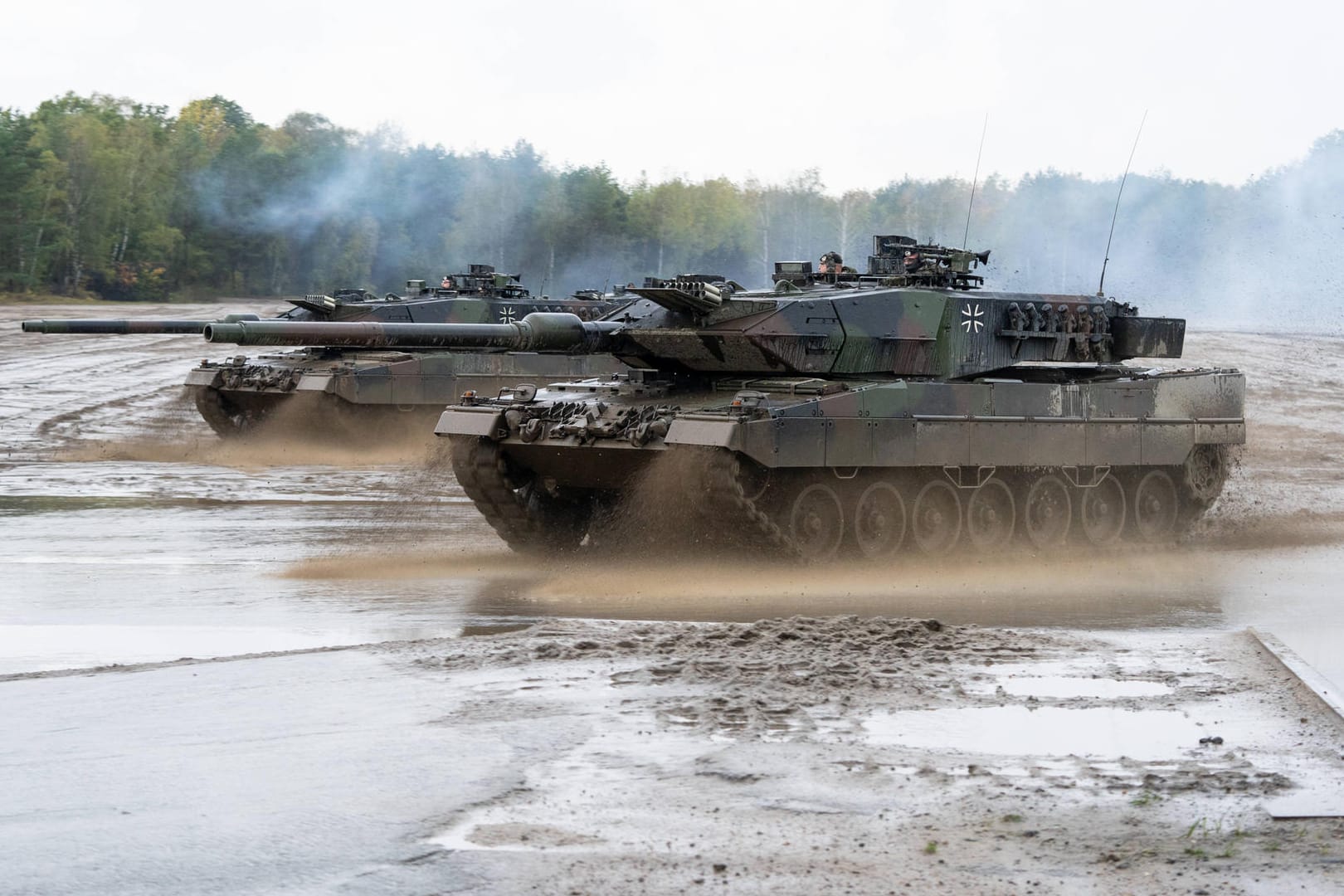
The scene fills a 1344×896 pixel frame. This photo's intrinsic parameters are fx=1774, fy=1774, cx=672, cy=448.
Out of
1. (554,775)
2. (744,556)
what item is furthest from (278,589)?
(554,775)

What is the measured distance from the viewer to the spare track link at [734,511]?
44.6ft

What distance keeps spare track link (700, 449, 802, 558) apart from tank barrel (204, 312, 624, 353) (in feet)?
7.30

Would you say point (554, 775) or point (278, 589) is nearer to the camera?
point (554, 775)

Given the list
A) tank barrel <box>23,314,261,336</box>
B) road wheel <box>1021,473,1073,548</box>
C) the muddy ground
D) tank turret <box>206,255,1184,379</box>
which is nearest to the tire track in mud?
the muddy ground

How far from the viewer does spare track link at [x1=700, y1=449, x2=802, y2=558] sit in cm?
1360

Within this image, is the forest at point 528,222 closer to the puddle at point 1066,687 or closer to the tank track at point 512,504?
the tank track at point 512,504

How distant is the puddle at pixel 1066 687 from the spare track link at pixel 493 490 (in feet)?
21.9

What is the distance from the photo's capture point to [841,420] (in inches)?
563

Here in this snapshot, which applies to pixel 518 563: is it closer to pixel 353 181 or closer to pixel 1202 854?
pixel 1202 854

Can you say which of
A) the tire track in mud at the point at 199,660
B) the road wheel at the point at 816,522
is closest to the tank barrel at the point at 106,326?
Answer: the road wheel at the point at 816,522

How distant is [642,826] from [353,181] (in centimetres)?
4328

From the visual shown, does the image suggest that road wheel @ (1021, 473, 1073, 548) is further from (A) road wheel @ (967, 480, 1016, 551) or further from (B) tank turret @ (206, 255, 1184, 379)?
(B) tank turret @ (206, 255, 1184, 379)

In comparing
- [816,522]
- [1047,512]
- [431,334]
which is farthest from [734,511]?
[1047,512]

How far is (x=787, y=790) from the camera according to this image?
696 cm
